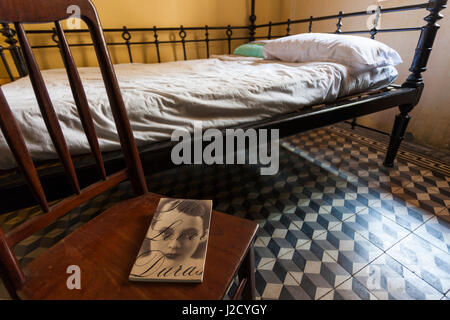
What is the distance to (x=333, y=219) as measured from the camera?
4.06ft

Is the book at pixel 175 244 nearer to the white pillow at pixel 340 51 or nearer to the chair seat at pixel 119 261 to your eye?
the chair seat at pixel 119 261

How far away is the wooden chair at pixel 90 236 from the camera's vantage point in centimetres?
44

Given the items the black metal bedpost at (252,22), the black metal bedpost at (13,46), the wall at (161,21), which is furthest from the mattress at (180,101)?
the black metal bedpost at (252,22)

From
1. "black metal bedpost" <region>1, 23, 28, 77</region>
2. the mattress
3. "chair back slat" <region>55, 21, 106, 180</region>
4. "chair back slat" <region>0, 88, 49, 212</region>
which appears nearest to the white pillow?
the mattress

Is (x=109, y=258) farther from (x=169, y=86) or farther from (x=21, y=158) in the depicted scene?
(x=169, y=86)

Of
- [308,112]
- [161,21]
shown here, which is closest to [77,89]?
[308,112]

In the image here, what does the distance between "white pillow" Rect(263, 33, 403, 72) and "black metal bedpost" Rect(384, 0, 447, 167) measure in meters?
0.12

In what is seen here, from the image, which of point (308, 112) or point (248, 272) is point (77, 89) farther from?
point (308, 112)

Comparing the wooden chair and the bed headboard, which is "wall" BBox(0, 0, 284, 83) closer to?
the bed headboard

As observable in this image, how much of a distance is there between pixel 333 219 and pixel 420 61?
108 centimetres

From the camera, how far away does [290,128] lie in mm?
1135

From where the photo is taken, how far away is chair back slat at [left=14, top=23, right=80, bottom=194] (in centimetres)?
46

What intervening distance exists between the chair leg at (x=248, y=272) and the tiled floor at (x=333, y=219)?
0.30m
